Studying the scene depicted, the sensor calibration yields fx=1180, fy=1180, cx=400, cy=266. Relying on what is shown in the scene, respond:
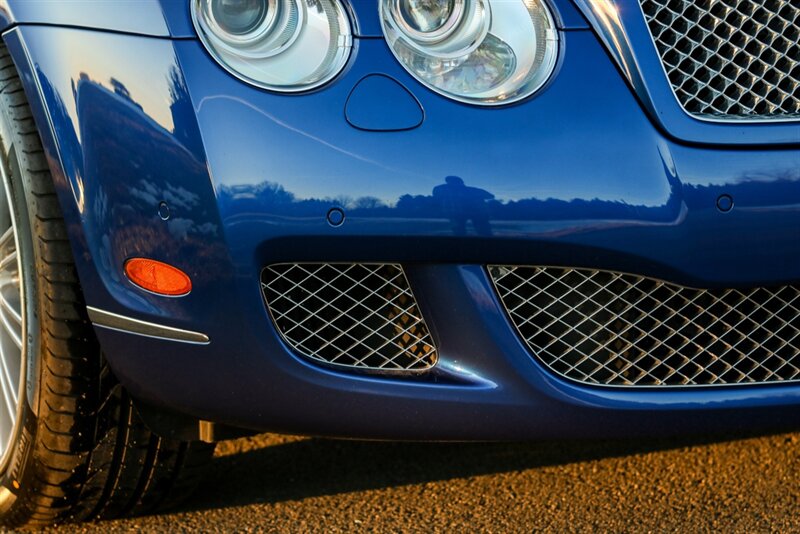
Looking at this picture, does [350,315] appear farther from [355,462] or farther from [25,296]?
[355,462]

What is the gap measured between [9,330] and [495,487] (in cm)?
106

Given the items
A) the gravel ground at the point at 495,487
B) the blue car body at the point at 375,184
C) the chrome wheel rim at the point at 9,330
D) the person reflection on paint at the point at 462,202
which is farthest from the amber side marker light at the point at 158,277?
the gravel ground at the point at 495,487

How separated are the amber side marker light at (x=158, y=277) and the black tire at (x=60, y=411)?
18 cm

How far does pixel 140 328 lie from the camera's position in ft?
6.59

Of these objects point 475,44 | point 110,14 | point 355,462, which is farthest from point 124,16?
point 355,462

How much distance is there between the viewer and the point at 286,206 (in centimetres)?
184

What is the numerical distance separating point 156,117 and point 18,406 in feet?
2.32

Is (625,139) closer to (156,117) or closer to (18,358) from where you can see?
(156,117)

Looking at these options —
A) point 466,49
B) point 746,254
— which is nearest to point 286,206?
point 466,49

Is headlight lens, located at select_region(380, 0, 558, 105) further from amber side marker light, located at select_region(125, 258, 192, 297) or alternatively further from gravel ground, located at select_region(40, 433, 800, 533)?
gravel ground, located at select_region(40, 433, 800, 533)

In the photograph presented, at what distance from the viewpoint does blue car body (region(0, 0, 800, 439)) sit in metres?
1.84

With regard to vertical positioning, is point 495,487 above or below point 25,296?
below

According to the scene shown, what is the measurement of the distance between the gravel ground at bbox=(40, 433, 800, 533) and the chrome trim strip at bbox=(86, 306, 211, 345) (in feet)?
1.84

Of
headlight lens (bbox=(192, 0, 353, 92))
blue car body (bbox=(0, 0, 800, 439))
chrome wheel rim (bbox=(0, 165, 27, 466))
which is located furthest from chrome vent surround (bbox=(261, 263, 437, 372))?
chrome wheel rim (bbox=(0, 165, 27, 466))
